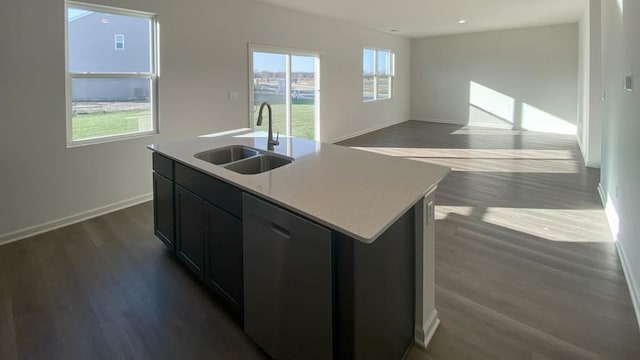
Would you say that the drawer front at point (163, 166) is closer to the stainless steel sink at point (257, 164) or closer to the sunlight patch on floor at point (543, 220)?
the stainless steel sink at point (257, 164)

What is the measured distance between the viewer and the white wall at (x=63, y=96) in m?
3.10

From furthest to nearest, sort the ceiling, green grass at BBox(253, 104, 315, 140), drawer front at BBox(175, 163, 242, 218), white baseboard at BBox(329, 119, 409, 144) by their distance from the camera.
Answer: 1. white baseboard at BBox(329, 119, 409, 144)
2. green grass at BBox(253, 104, 315, 140)
3. the ceiling
4. drawer front at BBox(175, 163, 242, 218)

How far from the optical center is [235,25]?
5074 millimetres

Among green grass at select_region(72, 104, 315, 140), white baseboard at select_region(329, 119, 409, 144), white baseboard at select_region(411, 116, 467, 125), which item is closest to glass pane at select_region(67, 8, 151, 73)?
green grass at select_region(72, 104, 315, 140)

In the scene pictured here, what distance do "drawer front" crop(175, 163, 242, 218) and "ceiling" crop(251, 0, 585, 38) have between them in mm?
4130

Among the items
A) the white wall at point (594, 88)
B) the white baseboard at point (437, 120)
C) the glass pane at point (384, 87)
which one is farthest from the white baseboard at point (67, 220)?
the white baseboard at point (437, 120)

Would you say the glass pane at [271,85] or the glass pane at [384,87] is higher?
the glass pane at [384,87]

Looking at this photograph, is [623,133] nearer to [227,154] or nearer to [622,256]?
[622,256]

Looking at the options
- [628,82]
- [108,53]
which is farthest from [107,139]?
[628,82]

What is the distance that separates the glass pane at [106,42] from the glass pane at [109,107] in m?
0.14

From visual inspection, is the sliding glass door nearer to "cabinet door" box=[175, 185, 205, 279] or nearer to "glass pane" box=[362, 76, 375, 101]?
"glass pane" box=[362, 76, 375, 101]

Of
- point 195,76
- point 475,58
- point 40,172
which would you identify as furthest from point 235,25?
point 475,58

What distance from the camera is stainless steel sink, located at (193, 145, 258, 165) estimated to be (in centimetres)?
269

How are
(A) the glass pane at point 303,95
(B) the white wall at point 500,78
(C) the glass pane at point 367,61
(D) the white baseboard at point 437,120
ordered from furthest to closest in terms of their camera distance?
(D) the white baseboard at point 437,120, (B) the white wall at point 500,78, (C) the glass pane at point 367,61, (A) the glass pane at point 303,95
